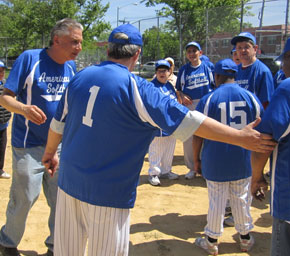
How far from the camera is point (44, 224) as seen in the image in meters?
4.30

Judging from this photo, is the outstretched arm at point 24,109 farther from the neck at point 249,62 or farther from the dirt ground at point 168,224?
the neck at point 249,62

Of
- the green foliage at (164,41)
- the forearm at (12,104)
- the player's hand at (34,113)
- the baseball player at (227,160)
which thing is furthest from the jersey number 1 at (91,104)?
the green foliage at (164,41)

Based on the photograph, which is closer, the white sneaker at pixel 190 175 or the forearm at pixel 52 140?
the forearm at pixel 52 140

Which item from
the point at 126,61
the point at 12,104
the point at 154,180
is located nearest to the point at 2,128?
the point at 154,180

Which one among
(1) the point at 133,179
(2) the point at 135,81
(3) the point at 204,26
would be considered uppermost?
(3) the point at 204,26

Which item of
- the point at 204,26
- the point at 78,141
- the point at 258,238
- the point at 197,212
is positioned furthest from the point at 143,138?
the point at 204,26

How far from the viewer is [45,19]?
29.5 meters

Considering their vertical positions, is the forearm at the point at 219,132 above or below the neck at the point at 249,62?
below

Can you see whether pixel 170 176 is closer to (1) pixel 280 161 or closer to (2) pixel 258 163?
(2) pixel 258 163

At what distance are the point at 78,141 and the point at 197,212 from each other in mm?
3089

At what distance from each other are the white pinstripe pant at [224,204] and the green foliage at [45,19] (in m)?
28.4

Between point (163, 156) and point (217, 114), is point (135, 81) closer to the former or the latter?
point (217, 114)

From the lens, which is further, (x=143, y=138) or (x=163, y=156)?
(x=163, y=156)

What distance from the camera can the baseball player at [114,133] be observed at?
1963 mm
